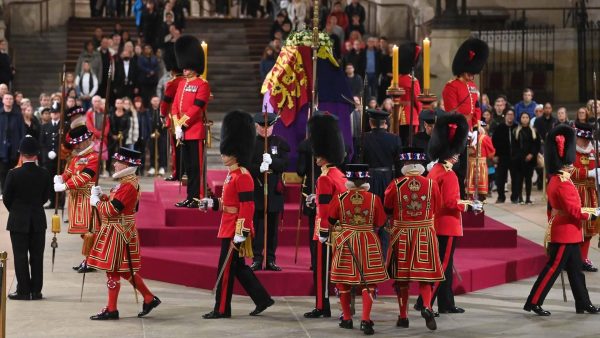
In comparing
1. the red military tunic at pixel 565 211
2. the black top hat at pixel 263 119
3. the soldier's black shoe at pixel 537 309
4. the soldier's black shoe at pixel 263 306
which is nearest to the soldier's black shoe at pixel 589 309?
the soldier's black shoe at pixel 537 309

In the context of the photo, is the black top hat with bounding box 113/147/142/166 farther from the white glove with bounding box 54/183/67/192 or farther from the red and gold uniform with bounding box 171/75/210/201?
the red and gold uniform with bounding box 171/75/210/201

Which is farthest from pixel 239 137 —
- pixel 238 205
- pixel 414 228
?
pixel 414 228

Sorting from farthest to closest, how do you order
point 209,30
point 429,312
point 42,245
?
point 209,30
point 42,245
point 429,312

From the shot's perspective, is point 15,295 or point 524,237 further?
point 524,237

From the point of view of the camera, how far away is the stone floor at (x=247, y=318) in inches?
543

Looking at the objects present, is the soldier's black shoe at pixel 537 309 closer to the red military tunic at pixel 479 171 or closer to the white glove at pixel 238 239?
the white glove at pixel 238 239

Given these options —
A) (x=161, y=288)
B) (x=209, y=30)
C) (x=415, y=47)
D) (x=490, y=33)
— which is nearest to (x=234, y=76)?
(x=209, y=30)

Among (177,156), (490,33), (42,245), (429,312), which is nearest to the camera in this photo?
(429,312)

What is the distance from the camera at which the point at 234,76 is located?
32656 mm

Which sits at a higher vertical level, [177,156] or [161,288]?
[177,156]

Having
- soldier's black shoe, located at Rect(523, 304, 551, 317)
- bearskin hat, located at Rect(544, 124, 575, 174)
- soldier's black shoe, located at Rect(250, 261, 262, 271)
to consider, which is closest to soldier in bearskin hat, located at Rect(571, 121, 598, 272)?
bearskin hat, located at Rect(544, 124, 575, 174)

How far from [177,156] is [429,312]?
18.4ft

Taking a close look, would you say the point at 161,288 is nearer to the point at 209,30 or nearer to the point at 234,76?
the point at 234,76

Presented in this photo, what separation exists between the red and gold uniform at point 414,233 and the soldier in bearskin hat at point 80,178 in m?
3.87
